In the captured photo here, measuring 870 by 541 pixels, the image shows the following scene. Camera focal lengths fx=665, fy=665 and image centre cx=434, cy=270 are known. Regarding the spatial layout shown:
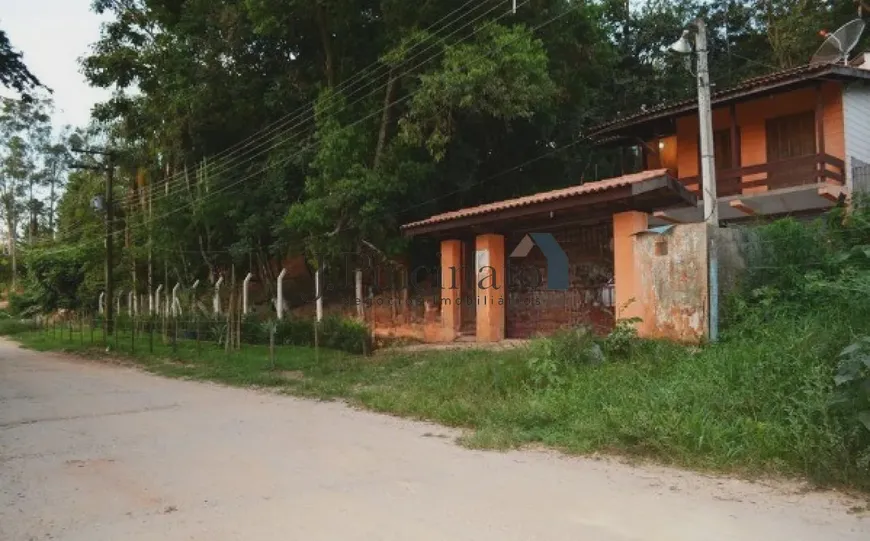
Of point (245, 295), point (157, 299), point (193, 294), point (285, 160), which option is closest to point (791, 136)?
point (285, 160)

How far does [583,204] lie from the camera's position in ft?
38.8

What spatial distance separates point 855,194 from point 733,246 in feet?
8.16

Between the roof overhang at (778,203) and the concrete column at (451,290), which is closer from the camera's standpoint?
the roof overhang at (778,203)

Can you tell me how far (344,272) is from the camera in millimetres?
20594

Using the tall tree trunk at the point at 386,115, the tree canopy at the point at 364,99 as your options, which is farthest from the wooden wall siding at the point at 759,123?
Result: the tall tree trunk at the point at 386,115

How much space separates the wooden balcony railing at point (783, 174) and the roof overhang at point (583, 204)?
467 cm

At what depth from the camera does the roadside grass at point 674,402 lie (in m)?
5.65

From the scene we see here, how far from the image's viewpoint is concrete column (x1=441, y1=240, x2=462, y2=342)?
15.8 meters

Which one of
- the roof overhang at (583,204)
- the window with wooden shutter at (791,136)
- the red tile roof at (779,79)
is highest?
the red tile roof at (779,79)

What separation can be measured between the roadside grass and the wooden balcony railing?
842 centimetres

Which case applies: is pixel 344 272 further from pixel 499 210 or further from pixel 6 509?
pixel 6 509

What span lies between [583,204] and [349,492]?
795cm

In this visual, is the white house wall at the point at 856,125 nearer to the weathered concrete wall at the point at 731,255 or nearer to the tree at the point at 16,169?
the weathered concrete wall at the point at 731,255

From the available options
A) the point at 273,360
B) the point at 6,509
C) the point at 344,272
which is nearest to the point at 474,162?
the point at 344,272
